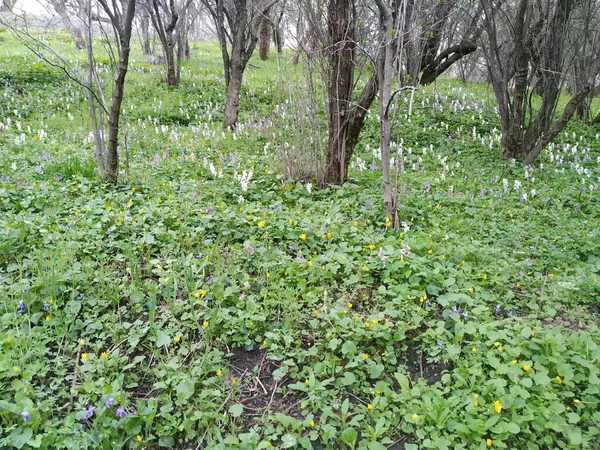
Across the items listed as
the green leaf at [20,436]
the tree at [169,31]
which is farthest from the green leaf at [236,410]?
the tree at [169,31]

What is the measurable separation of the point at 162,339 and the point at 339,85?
411 cm

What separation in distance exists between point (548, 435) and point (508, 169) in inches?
256

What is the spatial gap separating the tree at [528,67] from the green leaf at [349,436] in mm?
7527

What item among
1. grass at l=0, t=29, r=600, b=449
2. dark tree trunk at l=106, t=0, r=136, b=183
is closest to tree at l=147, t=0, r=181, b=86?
grass at l=0, t=29, r=600, b=449

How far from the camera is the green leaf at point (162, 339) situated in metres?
2.86

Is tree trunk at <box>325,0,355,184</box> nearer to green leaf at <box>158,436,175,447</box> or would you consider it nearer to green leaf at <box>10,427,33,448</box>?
green leaf at <box>158,436,175,447</box>

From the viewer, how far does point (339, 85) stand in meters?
5.62

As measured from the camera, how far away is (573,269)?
4012 mm

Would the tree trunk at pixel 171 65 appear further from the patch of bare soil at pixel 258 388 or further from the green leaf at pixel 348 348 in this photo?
the green leaf at pixel 348 348

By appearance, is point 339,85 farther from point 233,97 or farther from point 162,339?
point 233,97

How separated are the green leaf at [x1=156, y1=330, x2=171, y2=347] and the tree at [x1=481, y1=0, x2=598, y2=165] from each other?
7736 millimetres

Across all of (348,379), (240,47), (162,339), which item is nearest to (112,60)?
(162,339)

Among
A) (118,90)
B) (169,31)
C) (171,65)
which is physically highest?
(169,31)

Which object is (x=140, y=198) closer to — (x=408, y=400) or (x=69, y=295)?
(x=69, y=295)
